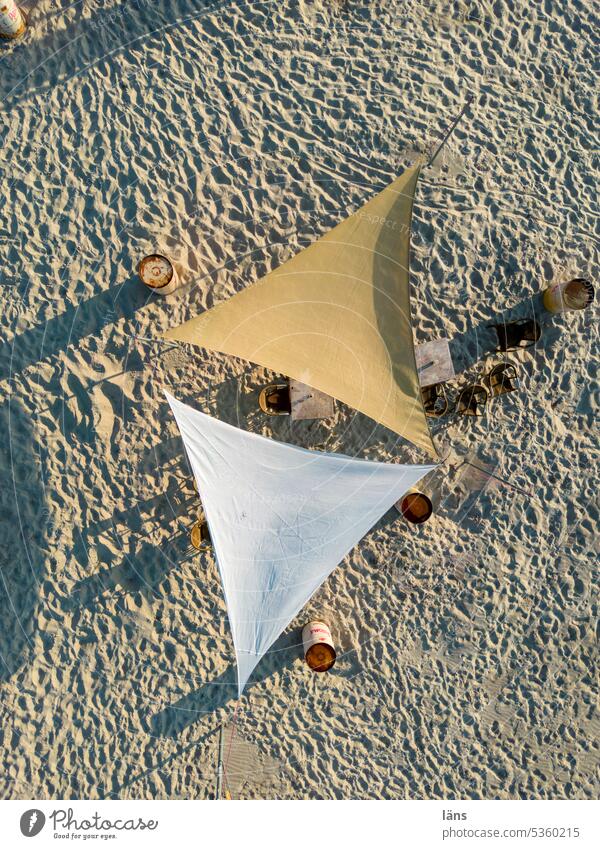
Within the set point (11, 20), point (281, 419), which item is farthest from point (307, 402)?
point (11, 20)

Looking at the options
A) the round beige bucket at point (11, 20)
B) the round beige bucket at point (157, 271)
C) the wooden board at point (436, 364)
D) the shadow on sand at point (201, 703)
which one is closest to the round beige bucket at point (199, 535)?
the shadow on sand at point (201, 703)

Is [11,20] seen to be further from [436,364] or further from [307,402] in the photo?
[436,364]

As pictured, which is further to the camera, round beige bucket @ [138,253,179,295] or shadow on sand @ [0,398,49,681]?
shadow on sand @ [0,398,49,681]

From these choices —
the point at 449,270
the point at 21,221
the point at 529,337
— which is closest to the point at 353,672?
the point at 529,337

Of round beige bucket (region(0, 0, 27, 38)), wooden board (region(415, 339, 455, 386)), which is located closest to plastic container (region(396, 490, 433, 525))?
wooden board (region(415, 339, 455, 386))

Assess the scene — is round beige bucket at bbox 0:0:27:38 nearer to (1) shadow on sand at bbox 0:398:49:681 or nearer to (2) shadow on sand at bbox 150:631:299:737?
(1) shadow on sand at bbox 0:398:49:681

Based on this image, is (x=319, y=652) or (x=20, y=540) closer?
(x=319, y=652)

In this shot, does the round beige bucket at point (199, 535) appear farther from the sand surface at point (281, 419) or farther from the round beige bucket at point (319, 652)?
the round beige bucket at point (319, 652)
